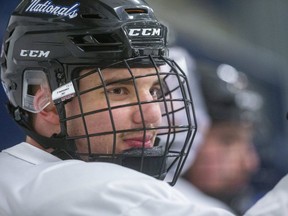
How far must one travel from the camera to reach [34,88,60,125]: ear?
1465 millimetres

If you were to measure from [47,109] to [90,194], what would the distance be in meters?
0.38

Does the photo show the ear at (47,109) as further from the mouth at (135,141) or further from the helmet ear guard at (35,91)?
the mouth at (135,141)

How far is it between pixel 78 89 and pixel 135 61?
0.42 ft

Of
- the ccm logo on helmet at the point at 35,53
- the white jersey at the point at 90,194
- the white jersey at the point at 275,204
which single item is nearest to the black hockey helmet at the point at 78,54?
the ccm logo on helmet at the point at 35,53

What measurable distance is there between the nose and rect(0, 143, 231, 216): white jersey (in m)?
0.22

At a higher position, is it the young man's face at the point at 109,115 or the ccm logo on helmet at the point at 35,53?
the ccm logo on helmet at the point at 35,53

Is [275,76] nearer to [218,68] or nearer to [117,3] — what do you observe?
[218,68]

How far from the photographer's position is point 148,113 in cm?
144

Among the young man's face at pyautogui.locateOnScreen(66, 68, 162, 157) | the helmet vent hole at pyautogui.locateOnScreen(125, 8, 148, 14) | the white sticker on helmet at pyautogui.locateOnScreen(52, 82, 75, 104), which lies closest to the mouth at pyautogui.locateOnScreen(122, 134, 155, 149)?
the young man's face at pyautogui.locateOnScreen(66, 68, 162, 157)

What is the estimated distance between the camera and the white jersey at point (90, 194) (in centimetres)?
113

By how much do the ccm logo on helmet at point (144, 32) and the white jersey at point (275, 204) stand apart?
0.45m

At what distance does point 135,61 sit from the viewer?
4.71ft

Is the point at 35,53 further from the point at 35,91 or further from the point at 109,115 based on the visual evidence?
the point at 109,115

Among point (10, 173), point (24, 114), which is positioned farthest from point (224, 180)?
point (10, 173)
